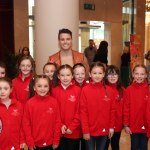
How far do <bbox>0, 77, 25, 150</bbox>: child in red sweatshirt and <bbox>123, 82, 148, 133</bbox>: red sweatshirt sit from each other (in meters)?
1.48

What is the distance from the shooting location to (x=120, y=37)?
496 inches

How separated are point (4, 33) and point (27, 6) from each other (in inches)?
46.9

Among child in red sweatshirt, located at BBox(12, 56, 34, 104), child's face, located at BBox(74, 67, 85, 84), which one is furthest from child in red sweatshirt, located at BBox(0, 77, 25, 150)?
child's face, located at BBox(74, 67, 85, 84)

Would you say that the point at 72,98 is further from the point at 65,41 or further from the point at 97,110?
the point at 65,41

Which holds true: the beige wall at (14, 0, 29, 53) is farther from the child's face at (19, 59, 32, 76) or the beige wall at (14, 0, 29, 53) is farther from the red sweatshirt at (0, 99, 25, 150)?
the red sweatshirt at (0, 99, 25, 150)

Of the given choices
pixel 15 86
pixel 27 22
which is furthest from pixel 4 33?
pixel 15 86

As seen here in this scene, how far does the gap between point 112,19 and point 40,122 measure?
31.3ft

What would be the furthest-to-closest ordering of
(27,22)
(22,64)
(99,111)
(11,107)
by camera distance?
(27,22) < (22,64) < (99,111) < (11,107)

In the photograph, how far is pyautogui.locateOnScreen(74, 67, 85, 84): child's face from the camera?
392cm

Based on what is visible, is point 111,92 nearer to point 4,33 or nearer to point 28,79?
point 28,79

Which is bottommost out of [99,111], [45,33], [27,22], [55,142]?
[55,142]

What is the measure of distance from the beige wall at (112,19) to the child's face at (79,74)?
8186mm

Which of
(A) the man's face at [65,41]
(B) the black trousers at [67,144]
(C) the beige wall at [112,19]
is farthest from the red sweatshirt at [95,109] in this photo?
(C) the beige wall at [112,19]

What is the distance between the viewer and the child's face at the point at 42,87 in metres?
3.54
